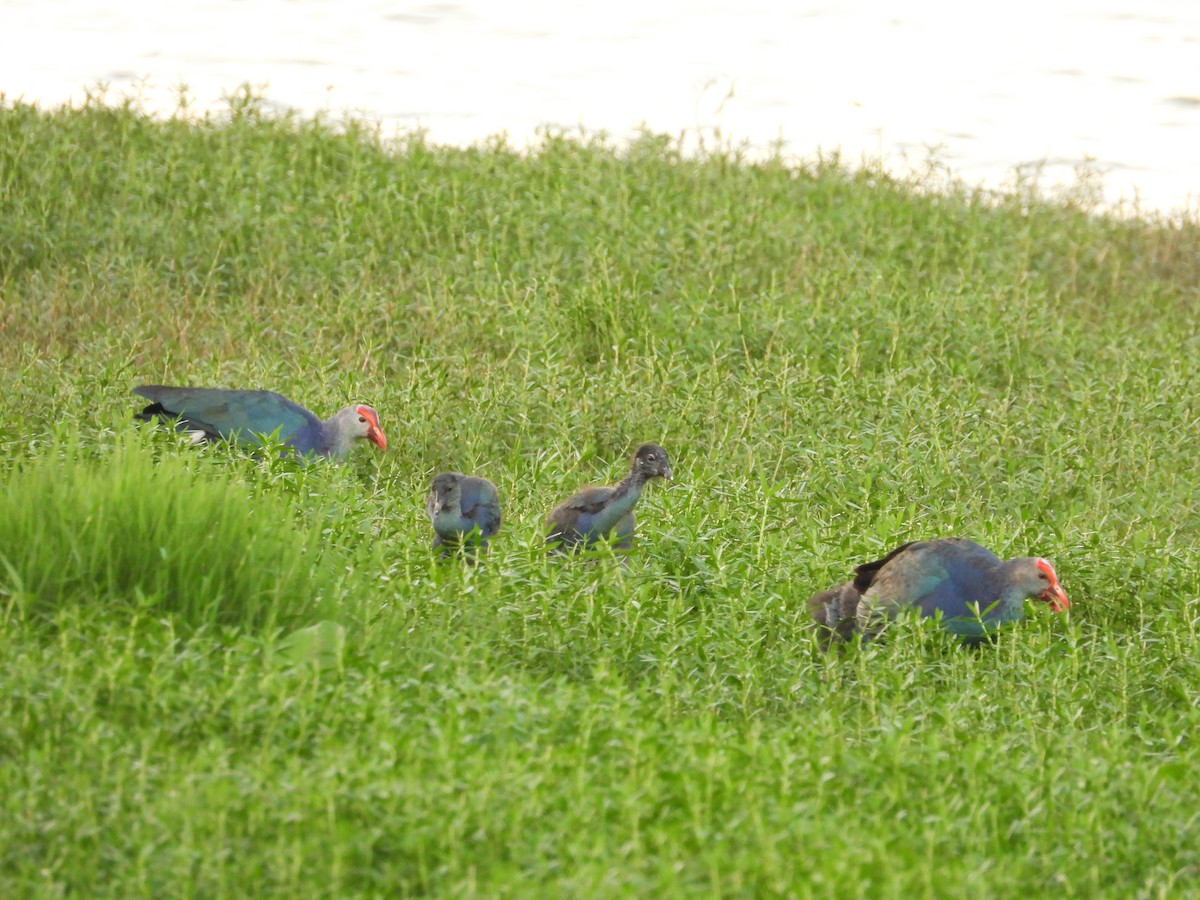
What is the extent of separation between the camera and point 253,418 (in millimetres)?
7328

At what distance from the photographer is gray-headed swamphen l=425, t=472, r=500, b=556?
6336mm


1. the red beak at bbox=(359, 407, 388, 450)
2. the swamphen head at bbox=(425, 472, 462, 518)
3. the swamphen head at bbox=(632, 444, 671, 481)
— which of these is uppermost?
the swamphen head at bbox=(632, 444, 671, 481)

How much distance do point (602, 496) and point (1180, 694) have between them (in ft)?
8.09

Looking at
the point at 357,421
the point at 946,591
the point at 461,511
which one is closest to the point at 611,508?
the point at 461,511

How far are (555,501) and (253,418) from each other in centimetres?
149

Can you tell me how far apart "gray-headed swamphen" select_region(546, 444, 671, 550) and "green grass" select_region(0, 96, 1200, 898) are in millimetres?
134

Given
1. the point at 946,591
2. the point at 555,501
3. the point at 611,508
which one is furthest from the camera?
the point at 555,501

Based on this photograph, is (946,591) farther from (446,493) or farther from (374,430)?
(374,430)

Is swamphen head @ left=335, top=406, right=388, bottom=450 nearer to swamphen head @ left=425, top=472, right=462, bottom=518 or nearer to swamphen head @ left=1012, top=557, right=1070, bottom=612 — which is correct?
swamphen head @ left=425, top=472, right=462, bottom=518

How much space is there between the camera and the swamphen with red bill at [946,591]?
19.7 feet

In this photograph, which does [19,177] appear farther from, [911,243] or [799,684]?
[799,684]

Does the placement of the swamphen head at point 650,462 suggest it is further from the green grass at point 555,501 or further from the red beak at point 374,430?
the red beak at point 374,430

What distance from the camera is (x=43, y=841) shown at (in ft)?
13.3

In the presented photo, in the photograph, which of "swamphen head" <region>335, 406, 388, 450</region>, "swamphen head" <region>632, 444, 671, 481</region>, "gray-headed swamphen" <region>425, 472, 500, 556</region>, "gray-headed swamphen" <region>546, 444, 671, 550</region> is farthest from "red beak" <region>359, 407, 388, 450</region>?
"swamphen head" <region>632, 444, 671, 481</region>
